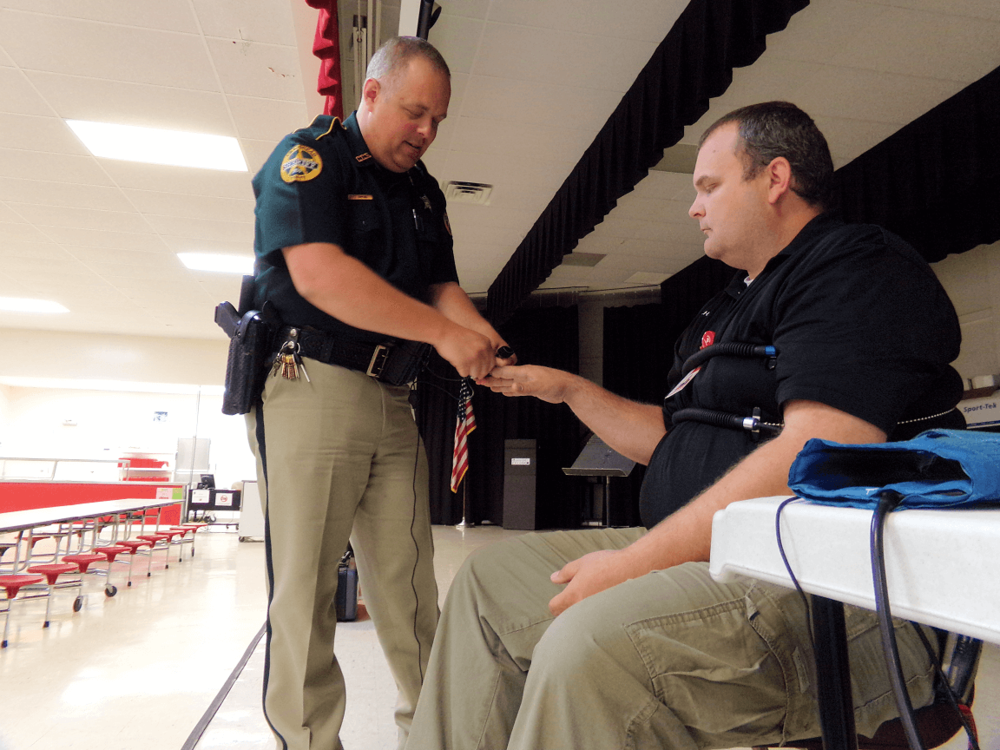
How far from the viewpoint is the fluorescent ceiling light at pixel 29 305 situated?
8.70 metres

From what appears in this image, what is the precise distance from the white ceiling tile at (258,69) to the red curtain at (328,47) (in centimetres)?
81

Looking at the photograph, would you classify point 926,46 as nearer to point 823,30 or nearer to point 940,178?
point 823,30

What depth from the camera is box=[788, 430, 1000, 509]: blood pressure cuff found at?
346 millimetres

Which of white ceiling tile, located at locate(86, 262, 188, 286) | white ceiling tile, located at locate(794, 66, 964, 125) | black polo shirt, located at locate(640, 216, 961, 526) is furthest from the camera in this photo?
white ceiling tile, located at locate(86, 262, 188, 286)

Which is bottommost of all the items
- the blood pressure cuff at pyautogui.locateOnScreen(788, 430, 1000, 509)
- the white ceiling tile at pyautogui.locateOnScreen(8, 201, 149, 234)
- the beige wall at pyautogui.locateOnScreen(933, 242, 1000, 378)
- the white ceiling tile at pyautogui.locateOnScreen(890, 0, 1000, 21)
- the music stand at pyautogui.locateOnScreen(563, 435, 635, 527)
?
the blood pressure cuff at pyautogui.locateOnScreen(788, 430, 1000, 509)

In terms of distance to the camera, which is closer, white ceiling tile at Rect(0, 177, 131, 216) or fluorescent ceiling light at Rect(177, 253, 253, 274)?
white ceiling tile at Rect(0, 177, 131, 216)

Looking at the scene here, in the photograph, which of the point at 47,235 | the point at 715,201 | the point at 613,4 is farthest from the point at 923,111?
the point at 47,235

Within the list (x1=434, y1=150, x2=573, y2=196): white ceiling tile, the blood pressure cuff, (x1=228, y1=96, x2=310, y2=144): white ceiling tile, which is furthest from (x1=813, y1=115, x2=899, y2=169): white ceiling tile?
the blood pressure cuff

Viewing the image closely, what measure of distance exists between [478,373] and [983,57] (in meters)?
3.85

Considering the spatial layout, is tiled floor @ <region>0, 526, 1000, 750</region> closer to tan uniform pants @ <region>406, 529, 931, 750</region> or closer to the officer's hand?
tan uniform pants @ <region>406, 529, 931, 750</region>

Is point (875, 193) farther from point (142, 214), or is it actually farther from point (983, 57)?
point (142, 214)

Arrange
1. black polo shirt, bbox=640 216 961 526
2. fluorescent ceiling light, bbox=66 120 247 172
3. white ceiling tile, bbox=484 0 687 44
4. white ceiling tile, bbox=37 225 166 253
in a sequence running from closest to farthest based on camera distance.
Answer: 1. black polo shirt, bbox=640 216 961 526
2. white ceiling tile, bbox=484 0 687 44
3. fluorescent ceiling light, bbox=66 120 247 172
4. white ceiling tile, bbox=37 225 166 253

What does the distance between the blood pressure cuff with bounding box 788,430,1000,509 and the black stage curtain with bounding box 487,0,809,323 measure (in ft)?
8.44

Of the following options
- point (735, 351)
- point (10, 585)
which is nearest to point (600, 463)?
point (10, 585)
